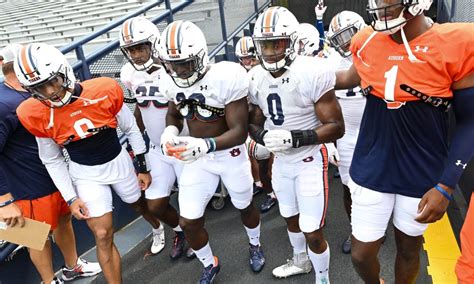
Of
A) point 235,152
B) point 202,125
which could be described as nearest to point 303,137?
point 235,152

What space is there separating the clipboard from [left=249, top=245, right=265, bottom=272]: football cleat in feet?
5.17

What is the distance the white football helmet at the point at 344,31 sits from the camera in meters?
3.24

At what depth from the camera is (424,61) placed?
1.89 m

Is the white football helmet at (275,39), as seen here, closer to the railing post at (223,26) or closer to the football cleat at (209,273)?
the football cleat at (209,273)

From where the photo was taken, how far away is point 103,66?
3.94 meters

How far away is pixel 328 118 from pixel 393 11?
822 mm

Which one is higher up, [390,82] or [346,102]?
[390,82]

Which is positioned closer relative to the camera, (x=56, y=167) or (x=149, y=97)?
(x=56, y=167)

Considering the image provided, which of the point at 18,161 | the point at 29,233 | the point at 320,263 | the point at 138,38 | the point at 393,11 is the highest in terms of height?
the point at 393,11

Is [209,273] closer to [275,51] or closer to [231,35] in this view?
[275,51]

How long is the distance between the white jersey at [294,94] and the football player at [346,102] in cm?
59

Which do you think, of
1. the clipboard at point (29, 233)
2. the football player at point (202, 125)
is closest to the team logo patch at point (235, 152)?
the football player at point (202, 125)

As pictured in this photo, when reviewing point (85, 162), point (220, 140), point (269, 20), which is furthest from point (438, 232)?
point (85, 162)

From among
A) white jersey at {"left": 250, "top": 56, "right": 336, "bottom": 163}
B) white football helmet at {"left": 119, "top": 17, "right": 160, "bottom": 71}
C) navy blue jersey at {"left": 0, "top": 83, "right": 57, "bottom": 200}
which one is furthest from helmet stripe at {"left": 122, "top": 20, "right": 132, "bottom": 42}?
white jersey at {"left": 250, "top": 56, "right": 336, "bottom": 163}
